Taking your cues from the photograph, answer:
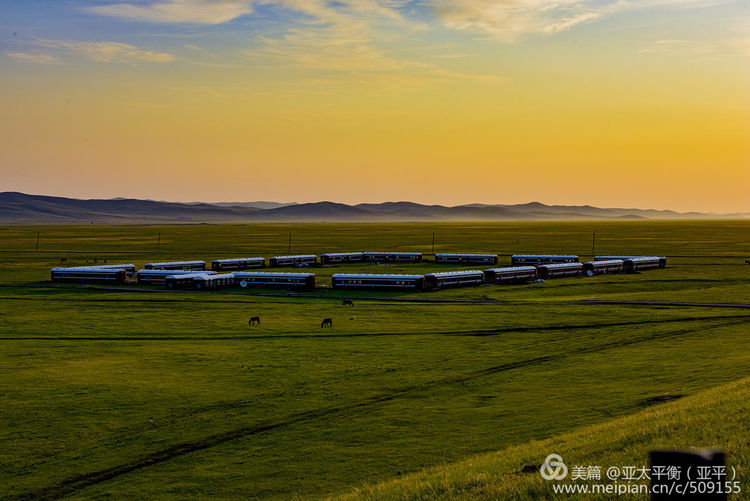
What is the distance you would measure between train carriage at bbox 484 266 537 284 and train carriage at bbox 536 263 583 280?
1.98 m

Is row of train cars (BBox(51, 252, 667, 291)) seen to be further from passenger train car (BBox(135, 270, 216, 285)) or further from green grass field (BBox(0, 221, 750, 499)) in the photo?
green grass field (BBox(0, 221, 750, 499))

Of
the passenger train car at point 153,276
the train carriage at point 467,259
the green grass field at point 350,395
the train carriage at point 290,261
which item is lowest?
the green grass field at point 350,395

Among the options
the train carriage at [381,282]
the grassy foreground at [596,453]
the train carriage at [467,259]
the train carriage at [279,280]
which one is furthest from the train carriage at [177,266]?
the grassy foreground at [596,453]

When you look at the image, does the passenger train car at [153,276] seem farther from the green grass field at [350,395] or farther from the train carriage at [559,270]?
the train carriage at [559,270]

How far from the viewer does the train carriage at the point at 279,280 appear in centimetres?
10875

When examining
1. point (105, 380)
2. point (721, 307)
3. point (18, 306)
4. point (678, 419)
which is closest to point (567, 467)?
point (678, 419)

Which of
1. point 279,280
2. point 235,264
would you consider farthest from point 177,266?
point 279,280

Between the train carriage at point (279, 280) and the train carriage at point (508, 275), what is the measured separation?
3053 cm

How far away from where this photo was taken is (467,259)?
15762 centimetres

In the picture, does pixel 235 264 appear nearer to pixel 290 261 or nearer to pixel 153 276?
pixel 290 261

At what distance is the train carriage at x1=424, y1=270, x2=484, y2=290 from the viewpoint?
351 ft

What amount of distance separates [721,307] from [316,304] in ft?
166

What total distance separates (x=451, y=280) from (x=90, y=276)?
62.3 metres

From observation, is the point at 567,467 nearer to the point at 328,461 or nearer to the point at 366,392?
the point at 328,461
